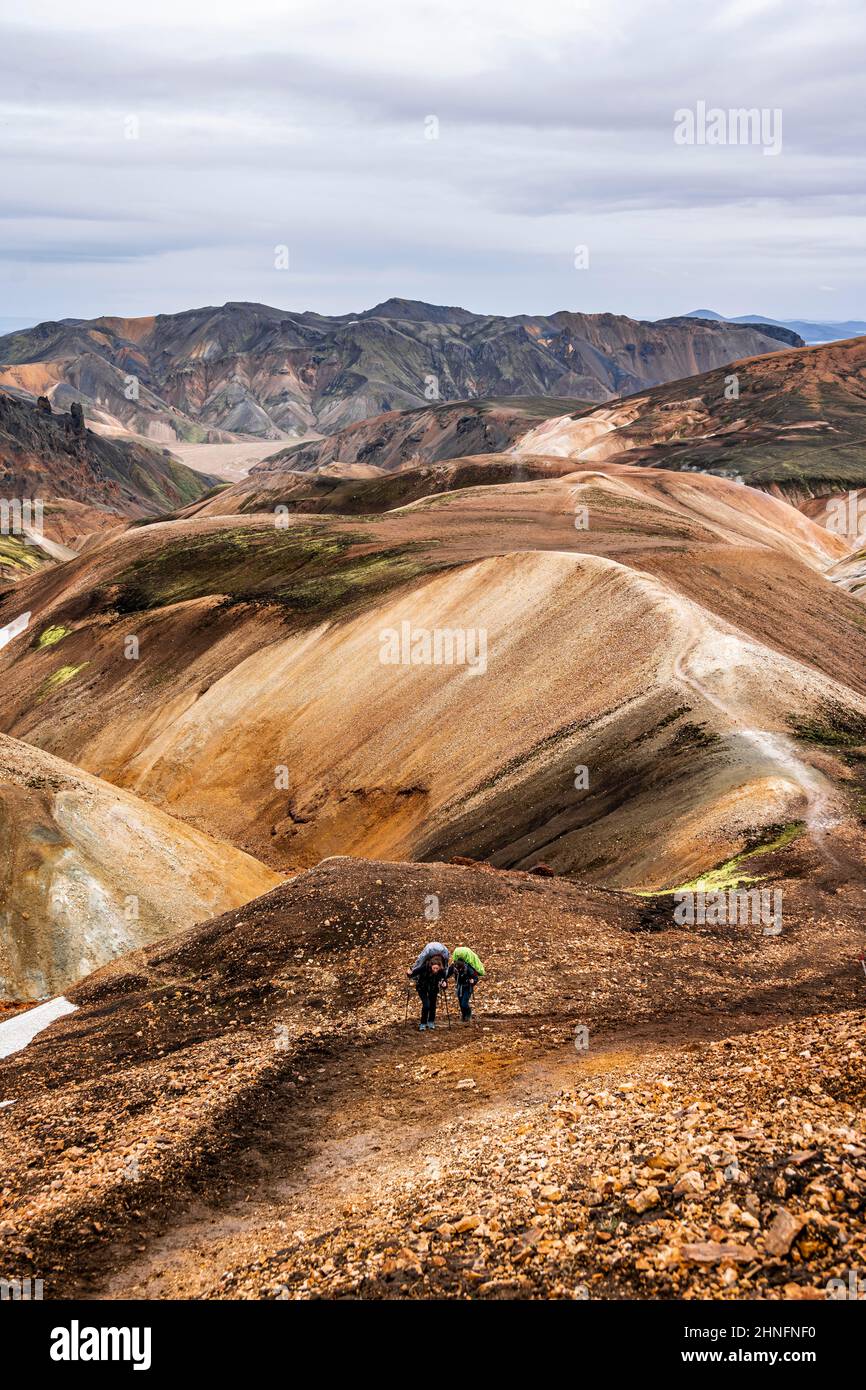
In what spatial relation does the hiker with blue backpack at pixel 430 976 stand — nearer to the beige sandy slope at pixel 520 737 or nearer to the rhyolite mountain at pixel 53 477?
the beige sandy slope at pixel 520 737

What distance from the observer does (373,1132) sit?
1330 centimetres

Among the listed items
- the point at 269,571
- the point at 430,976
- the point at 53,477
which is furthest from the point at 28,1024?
the point at 53,477

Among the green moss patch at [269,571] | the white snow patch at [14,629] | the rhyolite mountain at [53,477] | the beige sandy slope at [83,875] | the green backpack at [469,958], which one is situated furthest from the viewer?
the rhyolite mountain at [53,477]

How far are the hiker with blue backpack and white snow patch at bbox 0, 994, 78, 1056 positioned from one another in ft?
21.6

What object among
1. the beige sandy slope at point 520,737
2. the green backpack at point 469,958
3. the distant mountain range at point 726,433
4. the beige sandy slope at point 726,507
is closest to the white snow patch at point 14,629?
the beige sandy slope at point 520,737

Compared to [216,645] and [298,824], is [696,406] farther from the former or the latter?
[298,824]

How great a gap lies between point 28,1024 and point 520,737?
22.1 metres

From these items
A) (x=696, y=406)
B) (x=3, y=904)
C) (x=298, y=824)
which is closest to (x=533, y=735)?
(x=298, y=824)

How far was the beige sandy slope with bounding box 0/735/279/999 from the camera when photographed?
85.5 feet

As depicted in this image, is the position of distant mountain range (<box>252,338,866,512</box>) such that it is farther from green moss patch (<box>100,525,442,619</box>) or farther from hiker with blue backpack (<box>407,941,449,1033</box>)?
hiker with blue backpack (<box>407,941,449,1033</box>)

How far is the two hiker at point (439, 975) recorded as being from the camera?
15891mm

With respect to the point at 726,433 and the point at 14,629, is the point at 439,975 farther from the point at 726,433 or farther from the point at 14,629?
the point at 726,433

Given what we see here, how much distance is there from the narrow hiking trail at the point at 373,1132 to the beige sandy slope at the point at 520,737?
10.6m

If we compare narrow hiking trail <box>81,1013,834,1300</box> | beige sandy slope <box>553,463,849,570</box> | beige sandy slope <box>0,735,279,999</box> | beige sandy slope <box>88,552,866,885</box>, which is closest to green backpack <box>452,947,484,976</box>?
narrow hiking trail <box>81,1013,834,1300</box>
